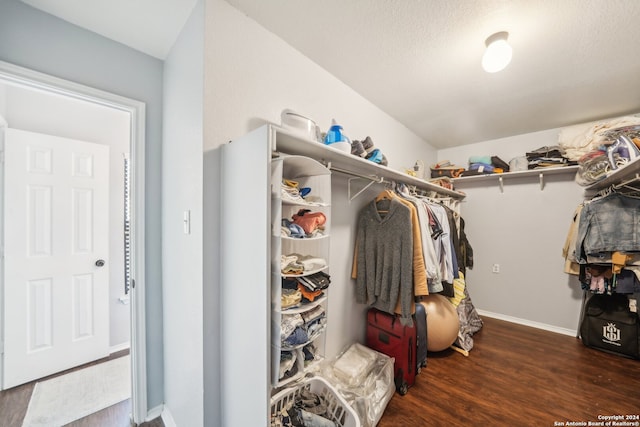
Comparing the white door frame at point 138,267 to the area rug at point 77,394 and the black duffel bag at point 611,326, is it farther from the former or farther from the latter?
the black duffel bag at point 611,326

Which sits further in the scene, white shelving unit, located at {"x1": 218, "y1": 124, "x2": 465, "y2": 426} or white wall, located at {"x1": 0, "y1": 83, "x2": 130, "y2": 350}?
white wall, located at {"x1": 0, "y1": 83, "x2": 130, "y2": 350}

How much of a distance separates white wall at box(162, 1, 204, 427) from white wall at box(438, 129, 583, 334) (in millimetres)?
3474

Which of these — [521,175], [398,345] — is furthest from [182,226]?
[521,175]

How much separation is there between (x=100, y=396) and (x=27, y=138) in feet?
7.01

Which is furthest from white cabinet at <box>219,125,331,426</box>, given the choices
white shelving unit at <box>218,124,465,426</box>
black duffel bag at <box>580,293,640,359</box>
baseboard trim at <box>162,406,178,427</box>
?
black duffel bag at <box>580,293,640,359</box>

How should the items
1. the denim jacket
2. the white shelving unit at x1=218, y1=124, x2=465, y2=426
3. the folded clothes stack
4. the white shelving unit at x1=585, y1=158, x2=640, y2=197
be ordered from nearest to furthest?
the white shelving unit at x1=218, y1=124, x2=465, y2=426 < the folded clothes stack < the white shelving unit at x1=585, y1=158, x2=640, y2=197 < the denim jacket

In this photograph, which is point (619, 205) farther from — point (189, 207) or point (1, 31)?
point (1, 31)

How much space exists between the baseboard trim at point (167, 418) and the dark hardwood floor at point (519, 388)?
1.32m

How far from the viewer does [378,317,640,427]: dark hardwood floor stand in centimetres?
151

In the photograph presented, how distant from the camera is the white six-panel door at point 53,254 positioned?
71.4 inches

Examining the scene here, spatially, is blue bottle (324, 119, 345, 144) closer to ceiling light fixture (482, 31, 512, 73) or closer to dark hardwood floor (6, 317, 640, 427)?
ceiling light fixture (482, 31, 512, 73)

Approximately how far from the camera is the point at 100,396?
176 centimetres

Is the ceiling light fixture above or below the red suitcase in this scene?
above

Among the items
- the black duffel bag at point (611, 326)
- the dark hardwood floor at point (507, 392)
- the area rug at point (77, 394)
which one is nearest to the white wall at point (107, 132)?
the area rug at point (77, 394)
